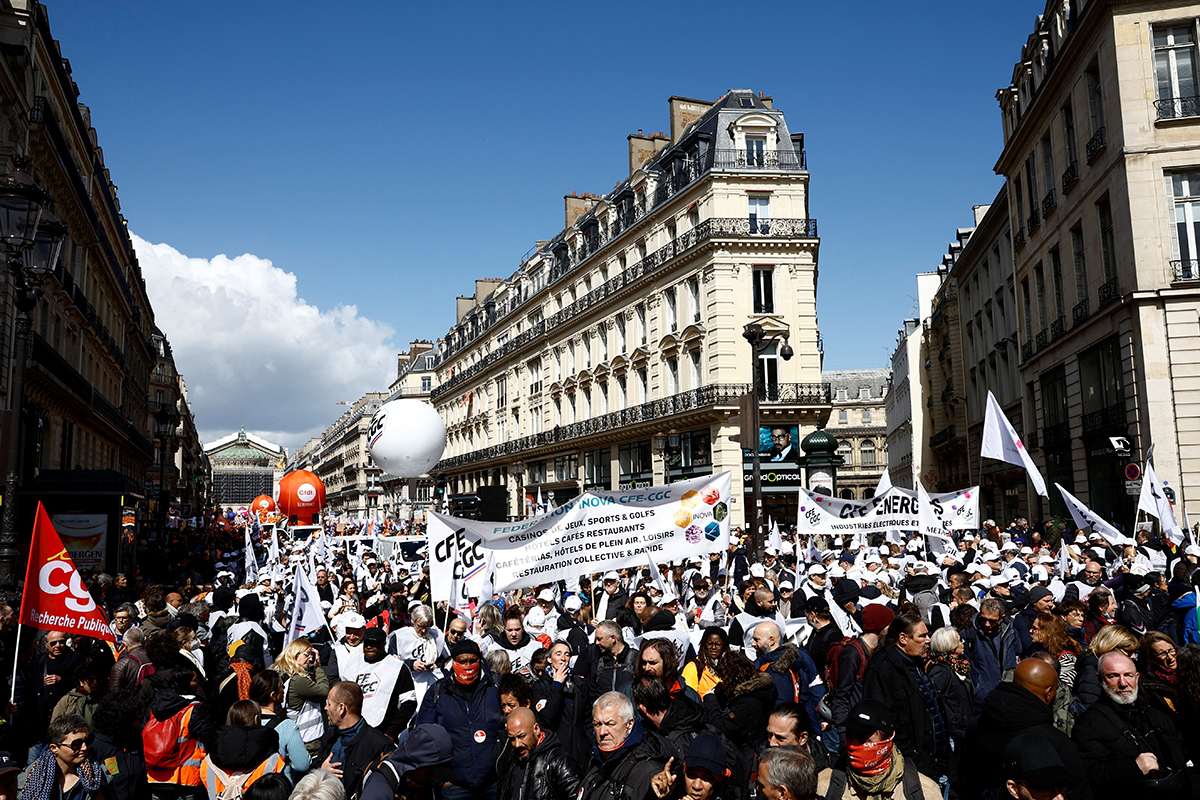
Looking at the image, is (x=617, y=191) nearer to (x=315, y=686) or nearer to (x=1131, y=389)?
(x=1131, y=389)

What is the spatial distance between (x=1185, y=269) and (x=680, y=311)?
2069 cm

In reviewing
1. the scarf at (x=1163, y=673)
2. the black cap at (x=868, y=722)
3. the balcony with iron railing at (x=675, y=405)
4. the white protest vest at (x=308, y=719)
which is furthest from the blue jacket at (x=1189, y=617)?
the balcony with iron railing at (x=675, y=405)

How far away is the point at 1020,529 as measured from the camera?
24.0 m

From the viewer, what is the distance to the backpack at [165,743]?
5.28 metres

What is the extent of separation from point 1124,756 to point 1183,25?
79.0 ft

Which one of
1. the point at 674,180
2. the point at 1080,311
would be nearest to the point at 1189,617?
the point at 1080,311

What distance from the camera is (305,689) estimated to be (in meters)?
6.40

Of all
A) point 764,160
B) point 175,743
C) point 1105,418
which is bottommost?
point 175,743

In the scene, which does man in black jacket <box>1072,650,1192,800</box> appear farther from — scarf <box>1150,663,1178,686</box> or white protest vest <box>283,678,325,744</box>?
white protest vest <box>283,678,325,744</box>

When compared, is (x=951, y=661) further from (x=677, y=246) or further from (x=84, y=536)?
(x=677, y=246)

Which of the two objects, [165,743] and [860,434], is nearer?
[165,743]

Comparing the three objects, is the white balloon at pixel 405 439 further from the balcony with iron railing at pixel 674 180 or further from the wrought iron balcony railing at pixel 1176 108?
the balcony with iron railing at pixel 674 180

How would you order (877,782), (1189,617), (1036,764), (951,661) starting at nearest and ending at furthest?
(1036,764) → (877,782) → (951,661) → (1189,617)

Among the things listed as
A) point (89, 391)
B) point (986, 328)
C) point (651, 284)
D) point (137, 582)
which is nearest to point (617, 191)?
point (651, 284)
